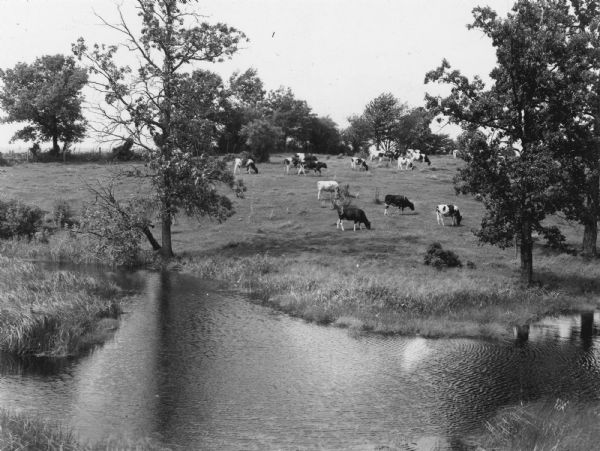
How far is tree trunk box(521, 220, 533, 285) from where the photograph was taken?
29766 mm

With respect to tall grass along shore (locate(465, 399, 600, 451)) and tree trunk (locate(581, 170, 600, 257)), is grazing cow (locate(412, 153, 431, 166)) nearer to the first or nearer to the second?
tree trunk (locate(581, 170, 600, 257))

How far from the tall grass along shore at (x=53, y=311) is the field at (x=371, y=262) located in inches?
310

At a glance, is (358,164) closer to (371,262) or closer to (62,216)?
(62,216)

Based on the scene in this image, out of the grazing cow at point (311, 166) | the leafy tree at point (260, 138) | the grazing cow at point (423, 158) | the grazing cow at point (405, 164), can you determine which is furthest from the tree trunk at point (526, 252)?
the leafy tree at point (260, 138)

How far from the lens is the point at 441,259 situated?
32.6m

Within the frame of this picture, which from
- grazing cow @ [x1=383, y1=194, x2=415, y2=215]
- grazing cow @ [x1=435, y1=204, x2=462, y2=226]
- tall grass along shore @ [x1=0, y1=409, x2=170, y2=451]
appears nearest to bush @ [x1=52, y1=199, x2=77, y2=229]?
grazing cow @ [x1=383, y1=194, x2=415, y2=215]

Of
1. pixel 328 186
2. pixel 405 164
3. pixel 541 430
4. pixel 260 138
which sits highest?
pixel 260 138

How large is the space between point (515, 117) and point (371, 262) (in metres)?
11.2

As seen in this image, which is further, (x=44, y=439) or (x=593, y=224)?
(x=593, y=224)

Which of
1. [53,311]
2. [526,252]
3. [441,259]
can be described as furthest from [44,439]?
[526,252]

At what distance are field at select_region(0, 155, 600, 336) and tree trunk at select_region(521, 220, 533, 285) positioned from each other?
25.0 inches

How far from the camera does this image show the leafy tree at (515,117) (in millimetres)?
27641

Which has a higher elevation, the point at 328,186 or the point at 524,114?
the point at 524,114

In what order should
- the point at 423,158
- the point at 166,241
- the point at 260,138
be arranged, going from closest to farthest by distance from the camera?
the point at 166,241 < the point at 423,158 < the point at 260,138
